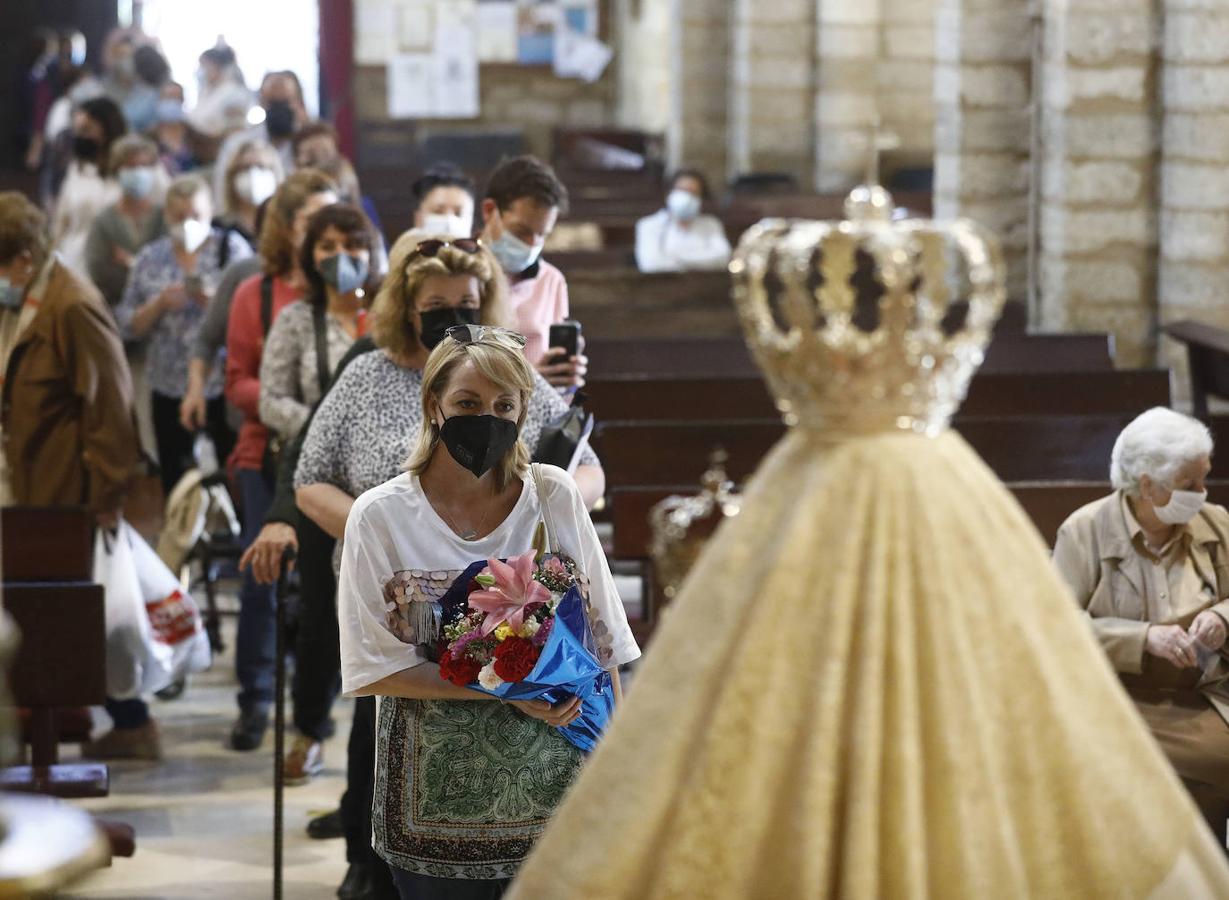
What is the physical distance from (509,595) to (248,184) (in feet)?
15.6

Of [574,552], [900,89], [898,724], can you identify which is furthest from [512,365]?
[900,89]

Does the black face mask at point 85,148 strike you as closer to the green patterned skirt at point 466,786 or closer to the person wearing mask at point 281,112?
the person wearing mask at point 281,112

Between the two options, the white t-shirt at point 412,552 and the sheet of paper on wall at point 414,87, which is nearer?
the white t-shirt at point 412,552

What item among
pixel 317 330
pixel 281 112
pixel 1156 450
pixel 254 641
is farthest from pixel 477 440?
pixel 281 112

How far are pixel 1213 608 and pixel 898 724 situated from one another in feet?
8.83

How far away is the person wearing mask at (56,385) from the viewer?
17.6 ft

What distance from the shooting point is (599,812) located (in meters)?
1.64

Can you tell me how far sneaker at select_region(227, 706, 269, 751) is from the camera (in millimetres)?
5945

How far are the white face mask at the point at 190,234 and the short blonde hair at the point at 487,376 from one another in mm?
4071

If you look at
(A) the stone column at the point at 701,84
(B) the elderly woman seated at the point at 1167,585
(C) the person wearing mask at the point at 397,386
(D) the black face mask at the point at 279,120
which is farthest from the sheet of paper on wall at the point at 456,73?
(C) the person wearing mask at the point at 397,386

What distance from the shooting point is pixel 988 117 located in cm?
949

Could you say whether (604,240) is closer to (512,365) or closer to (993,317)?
(512,365)

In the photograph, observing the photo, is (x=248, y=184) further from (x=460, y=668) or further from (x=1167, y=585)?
(x=460, y=668)

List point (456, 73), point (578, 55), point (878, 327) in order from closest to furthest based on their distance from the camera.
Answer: point (878, 327), point (456, 73), point (578, 55)
